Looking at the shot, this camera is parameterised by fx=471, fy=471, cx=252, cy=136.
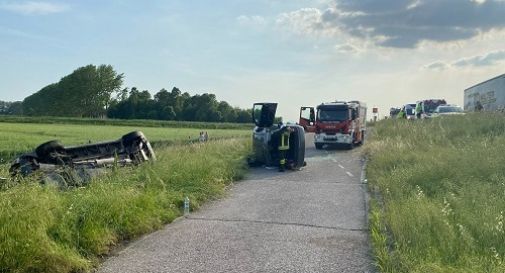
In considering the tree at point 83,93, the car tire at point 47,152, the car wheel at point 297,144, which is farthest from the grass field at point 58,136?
the tree at point 83,93

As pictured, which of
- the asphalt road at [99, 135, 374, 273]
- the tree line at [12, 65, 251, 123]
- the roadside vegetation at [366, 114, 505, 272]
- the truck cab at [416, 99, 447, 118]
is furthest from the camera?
the tree line at [12, 65, 251, 123]

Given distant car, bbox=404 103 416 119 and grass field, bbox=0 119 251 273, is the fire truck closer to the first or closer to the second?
grass field, bbox=0 119 251 273

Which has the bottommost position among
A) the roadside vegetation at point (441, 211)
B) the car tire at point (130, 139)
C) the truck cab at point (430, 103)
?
the roadside vegetation at point (441, 211)

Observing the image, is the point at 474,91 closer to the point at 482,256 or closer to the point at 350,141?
the point at 350,141

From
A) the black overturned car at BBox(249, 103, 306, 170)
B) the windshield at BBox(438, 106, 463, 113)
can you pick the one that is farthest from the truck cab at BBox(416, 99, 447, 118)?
the black overturned car at BBox(249, 103, 306, 170)

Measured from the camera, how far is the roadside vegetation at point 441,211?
6.00 metres

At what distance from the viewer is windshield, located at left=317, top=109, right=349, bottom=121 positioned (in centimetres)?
2581

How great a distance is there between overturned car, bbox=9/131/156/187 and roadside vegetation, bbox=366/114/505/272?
623 centimetres

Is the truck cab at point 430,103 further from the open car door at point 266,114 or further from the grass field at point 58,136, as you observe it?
the open car door at point 266,114

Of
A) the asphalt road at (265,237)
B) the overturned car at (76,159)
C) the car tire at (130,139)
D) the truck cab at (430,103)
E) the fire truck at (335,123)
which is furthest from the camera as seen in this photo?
the truck cab at (430,103)

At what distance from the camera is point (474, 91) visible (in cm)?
3638

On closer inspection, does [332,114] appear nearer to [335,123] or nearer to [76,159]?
[335,123]

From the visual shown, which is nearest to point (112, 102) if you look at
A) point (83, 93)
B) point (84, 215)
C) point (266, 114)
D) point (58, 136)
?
point (83, 93)

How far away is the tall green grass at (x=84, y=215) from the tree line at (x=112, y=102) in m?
78.8
